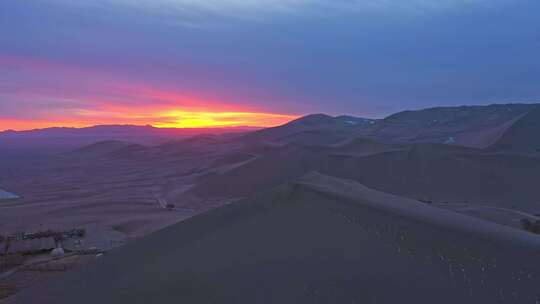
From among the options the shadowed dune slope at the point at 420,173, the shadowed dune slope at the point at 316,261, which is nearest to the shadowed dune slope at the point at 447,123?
the shadowed dune slope at the point at 420,173

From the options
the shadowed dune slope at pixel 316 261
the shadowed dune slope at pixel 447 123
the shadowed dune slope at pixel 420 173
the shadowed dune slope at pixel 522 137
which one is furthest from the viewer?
the shadowed dune slope at pixel 447 123

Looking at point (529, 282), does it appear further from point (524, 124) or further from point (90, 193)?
point (524, 124)

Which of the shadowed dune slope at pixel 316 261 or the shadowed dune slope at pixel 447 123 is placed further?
the shadowed dune slope at pixel 447 123

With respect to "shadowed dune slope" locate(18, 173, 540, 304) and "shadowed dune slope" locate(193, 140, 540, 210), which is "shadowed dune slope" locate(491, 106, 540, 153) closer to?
"shadowed dune slope" locate(193, 140, 540, 210)

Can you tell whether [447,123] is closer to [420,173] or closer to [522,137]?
[522,137]

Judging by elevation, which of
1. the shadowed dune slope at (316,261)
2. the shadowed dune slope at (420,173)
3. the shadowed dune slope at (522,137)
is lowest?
the shadowed dune slope at (420,173)

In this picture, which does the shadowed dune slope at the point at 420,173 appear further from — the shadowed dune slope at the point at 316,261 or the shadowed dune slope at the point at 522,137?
the shadowed dune slope at the point at 316,261

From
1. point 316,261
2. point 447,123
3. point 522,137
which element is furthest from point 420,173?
point 447,123

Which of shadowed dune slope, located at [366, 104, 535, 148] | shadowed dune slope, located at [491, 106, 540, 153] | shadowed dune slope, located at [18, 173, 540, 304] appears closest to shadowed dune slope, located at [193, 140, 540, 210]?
shadowed dune slope, located at [491, 106, 540, 153]

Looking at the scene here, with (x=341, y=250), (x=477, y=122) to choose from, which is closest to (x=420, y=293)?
(x=341, y=250)
